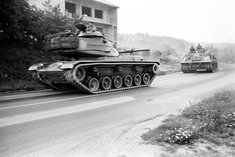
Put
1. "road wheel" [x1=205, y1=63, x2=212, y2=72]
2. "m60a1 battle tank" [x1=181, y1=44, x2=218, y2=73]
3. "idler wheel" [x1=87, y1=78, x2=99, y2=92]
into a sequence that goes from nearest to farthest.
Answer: "idler wheel" [x1=87, y1=78, x2=99, y2=92]
"road wheel" [x1=205, y1=63, x2=212, y2=72]
"m60a1 battle tank" [x1=181, y1=44, x2=218, y2=73]

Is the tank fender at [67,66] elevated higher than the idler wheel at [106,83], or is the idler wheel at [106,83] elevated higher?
the tank fender at [67,66]

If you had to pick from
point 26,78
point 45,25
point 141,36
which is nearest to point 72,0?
point 45,25

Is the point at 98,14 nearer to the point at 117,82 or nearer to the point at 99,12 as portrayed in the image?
the point at 99,12

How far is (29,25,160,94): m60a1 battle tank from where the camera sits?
9164mm

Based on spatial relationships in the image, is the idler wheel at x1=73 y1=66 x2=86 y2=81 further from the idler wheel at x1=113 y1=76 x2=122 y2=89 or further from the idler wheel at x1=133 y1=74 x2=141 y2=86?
the idler wheel at x1=133 y1=74 x2=141 y2=86

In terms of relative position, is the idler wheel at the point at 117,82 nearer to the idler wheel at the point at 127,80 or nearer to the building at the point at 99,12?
the idler wheel at the point at 127,80

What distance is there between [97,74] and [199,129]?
20.7 ft

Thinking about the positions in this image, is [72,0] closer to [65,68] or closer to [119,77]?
[119,77]

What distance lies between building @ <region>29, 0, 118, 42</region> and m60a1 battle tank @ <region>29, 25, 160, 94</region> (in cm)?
1705

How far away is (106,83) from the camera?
415 inches

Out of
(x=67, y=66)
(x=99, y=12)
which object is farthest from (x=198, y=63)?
(x=67, y=66)

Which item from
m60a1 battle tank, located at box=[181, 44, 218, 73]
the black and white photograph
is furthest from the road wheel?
the black and white photograph

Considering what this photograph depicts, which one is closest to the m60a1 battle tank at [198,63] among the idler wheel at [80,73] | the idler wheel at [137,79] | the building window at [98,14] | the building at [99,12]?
the building at [99,12]

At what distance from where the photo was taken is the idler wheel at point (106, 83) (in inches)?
406
